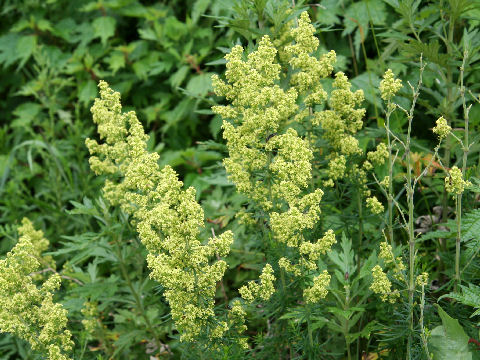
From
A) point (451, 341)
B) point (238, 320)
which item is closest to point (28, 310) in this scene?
point (238, 320)

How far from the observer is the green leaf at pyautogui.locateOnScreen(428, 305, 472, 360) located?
2.18 m

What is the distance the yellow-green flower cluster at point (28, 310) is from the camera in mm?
2201

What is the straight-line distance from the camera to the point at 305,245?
2.09 m

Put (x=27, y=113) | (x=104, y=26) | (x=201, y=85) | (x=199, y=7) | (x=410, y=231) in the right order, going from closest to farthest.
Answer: (x=410, y=231), (x=201, y=85), (x=199, y=7), (x=104, y=26), (x=27, y=113)

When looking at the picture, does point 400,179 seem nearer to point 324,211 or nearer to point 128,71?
point 324,211

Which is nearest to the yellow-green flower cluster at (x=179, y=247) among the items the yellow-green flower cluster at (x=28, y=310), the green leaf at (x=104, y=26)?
the yellow-green flower cluster at (x=28, y=310)

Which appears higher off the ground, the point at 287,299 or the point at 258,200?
the point at 258,200

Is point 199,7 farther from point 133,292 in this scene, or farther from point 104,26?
point 133,292

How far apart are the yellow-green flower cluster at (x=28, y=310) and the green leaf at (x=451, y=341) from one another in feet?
4.74

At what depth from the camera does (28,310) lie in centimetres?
229

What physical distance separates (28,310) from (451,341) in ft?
5.48

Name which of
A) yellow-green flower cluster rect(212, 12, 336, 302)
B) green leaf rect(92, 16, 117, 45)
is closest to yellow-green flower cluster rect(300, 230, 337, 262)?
yellow-green flower cluster rect(212, 12, 336, 302)

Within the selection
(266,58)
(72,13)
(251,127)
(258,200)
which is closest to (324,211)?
(258,200)

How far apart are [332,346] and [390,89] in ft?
4.32
